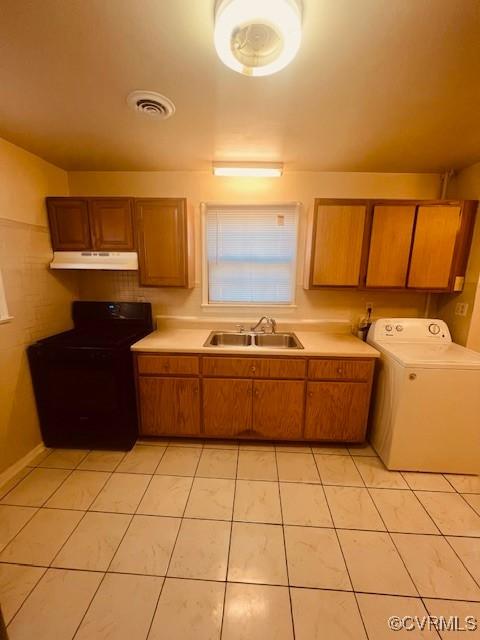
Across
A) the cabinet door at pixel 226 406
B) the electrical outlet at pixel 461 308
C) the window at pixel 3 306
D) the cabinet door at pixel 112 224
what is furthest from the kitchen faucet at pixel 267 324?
the window at pixel 3 306

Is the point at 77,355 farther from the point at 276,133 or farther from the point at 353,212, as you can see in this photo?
the point at 353,212

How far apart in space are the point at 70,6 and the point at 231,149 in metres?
1.22

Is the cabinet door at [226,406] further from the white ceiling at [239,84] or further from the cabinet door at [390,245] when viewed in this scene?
the white ceiling at [239,84]

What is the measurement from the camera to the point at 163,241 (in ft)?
7.31

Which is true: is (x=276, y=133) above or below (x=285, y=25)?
above

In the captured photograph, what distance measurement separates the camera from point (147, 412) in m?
2.17

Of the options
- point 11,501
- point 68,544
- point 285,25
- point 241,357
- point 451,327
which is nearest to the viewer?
point 285,25

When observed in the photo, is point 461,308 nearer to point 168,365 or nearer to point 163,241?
point 168,365

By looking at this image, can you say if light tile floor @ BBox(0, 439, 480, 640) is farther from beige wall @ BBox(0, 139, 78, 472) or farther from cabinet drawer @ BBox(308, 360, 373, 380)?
cabinet drawer @ BBox(308, 360, 373, 380)

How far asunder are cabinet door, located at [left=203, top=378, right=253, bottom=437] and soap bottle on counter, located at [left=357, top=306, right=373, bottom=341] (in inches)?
47.8

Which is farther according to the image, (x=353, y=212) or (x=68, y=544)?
(x=353, y=212)

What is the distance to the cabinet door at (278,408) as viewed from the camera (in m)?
2.09

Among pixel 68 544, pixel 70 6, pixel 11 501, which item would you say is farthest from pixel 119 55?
pixel 11 501

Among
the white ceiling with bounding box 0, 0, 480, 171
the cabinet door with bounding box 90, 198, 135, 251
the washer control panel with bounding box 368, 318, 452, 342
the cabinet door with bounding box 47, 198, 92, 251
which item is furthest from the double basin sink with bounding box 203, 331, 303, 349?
the white ceiling with bounding box 0, 0, 480, 171
